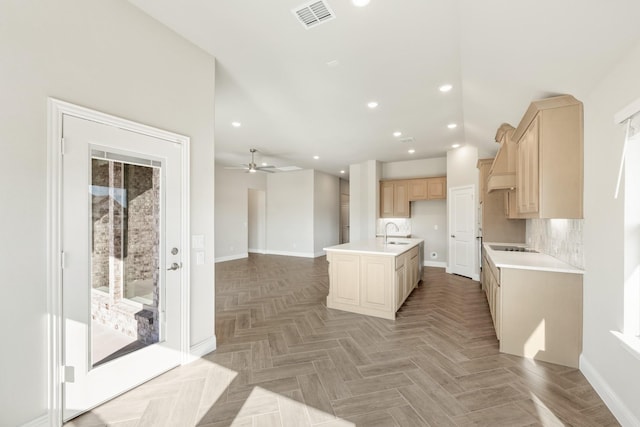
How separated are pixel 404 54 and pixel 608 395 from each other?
3245 millimetres

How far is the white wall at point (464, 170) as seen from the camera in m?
5.78

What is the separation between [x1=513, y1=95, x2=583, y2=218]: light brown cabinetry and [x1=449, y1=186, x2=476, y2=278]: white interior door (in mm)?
3519

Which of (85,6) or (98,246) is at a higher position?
(85,6)

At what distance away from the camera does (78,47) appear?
1759mm

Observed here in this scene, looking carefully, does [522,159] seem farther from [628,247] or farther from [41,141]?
[41,141]

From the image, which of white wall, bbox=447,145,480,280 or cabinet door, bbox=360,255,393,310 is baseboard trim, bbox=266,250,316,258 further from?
cabinet door, bbox=360,255,393,310

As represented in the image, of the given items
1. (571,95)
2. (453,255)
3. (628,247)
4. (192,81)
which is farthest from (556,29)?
(453,255)

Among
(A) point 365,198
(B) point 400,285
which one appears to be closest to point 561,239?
(B) point 400,285

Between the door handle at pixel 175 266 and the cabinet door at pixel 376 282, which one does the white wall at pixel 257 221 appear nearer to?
the cabinet door at pixel 376 282

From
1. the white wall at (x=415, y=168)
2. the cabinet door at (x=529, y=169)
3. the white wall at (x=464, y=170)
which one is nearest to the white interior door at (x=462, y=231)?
the white wall at (x=464, y=170)

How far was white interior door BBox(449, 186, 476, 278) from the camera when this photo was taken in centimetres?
586

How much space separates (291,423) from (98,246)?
1.85 m

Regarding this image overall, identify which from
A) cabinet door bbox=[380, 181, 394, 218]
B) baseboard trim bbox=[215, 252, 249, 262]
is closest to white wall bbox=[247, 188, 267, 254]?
baseboard trim bbox=[215, 252, 249, 262]

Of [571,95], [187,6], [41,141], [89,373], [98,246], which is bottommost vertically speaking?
[89,373]
